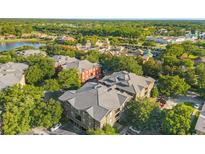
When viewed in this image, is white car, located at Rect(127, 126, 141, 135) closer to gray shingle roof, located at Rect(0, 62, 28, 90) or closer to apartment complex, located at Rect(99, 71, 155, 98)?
apartment complex, located at Rect(99, 71, 155, 98)

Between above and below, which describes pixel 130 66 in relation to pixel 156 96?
above

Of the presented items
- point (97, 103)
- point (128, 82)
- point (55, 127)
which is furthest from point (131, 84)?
point (55, 127)

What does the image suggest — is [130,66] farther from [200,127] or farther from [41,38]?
[41,38]

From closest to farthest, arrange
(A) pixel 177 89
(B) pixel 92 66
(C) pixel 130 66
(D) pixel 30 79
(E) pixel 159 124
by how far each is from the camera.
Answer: (E) pixel 159 124
(A) pixel 177 89
(D) pixel 30 79
(C) pixel 130 66
(B) pixel 92 66

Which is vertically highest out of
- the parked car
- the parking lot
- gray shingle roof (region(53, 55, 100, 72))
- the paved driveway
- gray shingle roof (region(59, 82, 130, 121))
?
gray shingle roof (region(53, 55, 100, 72))

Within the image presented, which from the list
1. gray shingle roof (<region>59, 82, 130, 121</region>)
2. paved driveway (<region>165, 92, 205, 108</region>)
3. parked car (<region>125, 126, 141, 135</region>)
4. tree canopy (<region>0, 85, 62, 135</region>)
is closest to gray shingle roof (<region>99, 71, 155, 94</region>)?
gray shingle roof (<region>59, 82, 130, 121</region>)

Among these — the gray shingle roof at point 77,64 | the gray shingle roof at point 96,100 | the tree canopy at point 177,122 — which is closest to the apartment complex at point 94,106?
the gray shingle roof at point 96,100

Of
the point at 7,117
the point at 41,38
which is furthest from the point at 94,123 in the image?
the point at 41,38

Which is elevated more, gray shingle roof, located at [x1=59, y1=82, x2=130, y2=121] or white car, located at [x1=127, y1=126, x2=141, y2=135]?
gray shingle roof, located at [x1=59, y1=82, x2=130, y2=121]

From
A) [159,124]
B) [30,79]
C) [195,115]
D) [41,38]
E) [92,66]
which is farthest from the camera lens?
[41,38]
